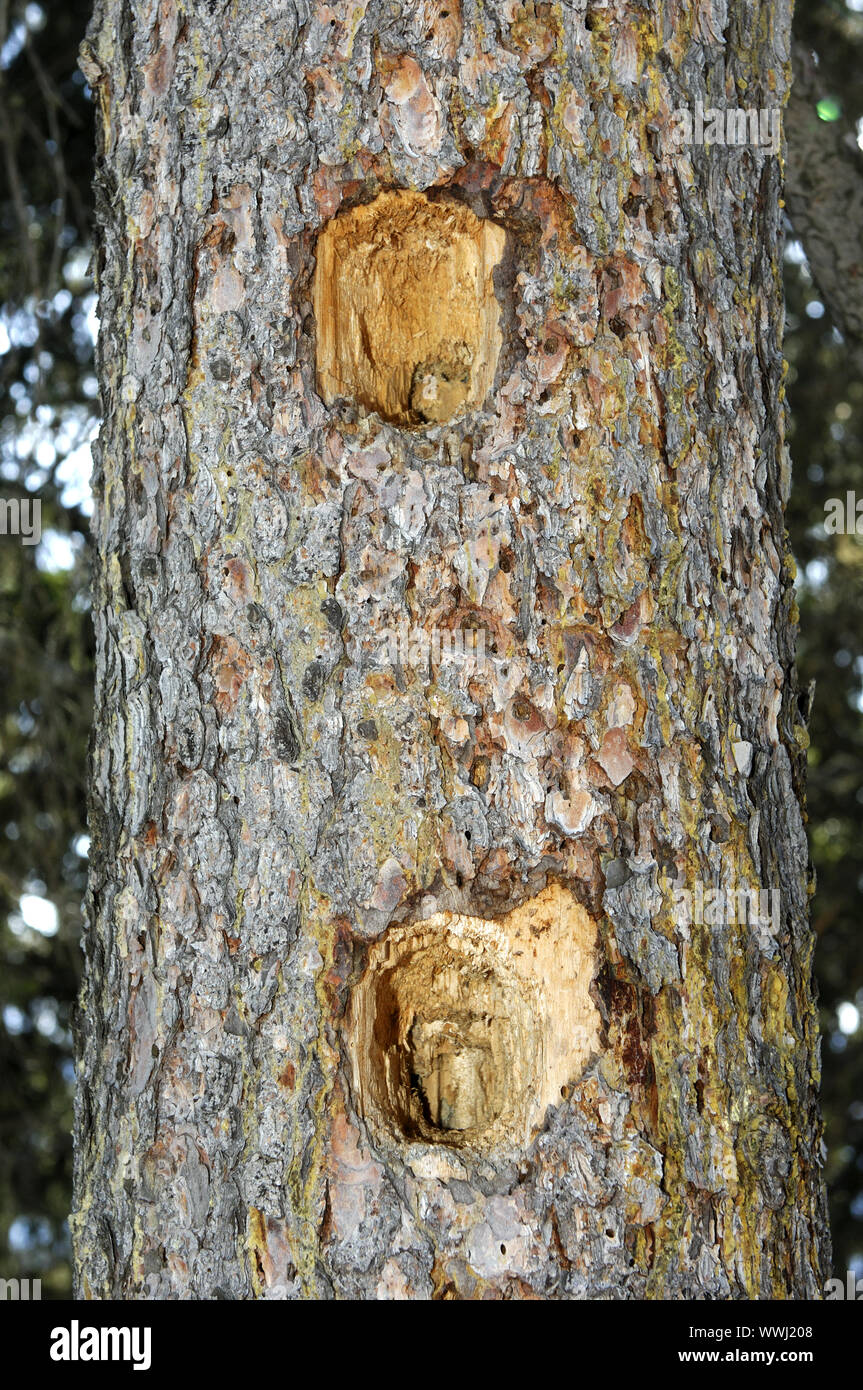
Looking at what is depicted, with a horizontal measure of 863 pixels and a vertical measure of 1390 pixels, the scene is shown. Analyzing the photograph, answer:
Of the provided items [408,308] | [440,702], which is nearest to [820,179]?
[408,308]

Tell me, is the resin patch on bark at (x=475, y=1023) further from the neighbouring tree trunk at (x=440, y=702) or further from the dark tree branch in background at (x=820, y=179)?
the dark tree branch in background at (x=820, y=179)

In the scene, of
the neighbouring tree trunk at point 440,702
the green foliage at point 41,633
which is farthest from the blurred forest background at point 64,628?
the neighbouring tree trunk at point 440,702

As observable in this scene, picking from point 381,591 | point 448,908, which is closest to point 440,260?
point 381,591

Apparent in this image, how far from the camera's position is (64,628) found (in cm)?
283

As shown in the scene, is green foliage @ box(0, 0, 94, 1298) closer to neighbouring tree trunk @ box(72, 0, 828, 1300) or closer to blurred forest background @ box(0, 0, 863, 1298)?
blurred forest background @ box(0, 0, 863, 1298)

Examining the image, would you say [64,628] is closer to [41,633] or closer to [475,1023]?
[41,633]

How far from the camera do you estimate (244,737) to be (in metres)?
1.43

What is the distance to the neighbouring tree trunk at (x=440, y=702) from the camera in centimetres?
139

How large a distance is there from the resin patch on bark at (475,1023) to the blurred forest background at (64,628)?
128 cm

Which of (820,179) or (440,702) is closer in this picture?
(440,702)

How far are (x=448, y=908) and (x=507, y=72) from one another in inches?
35.6

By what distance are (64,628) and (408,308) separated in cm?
155

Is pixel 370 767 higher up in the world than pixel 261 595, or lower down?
lower down

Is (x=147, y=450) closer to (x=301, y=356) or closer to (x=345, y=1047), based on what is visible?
(x=301, y=356)
